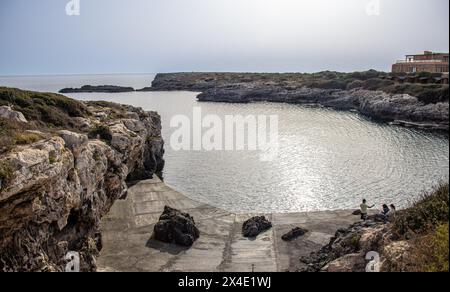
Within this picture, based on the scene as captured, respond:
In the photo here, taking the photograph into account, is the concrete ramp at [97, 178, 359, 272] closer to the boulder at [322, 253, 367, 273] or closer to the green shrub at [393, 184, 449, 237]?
the boulder at [322, 253, 367, 273]

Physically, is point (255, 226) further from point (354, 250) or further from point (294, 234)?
point (354, 250)

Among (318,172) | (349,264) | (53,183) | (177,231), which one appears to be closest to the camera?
(349,264)

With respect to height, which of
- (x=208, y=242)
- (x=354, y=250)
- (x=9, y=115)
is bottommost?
(x=208, y=242)

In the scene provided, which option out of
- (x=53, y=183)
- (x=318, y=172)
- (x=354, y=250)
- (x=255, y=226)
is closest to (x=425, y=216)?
(x=354, y=250)

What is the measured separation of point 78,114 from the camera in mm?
38969

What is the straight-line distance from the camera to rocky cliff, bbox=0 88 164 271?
18703 mm

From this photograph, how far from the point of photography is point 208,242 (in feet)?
100

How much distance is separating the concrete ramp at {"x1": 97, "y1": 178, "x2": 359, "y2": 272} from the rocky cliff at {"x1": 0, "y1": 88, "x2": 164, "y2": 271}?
1.60 meters

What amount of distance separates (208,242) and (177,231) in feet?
8.40

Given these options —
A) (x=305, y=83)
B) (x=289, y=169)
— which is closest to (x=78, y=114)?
(x=289, y=169)

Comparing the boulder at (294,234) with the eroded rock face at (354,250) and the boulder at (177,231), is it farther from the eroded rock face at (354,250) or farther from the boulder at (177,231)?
the boulder at (177,231)

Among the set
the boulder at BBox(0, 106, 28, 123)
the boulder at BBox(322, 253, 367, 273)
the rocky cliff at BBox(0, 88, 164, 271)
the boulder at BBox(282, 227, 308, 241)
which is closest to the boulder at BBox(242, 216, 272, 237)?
the boulder at BBox(282, 227, 308, 241)
